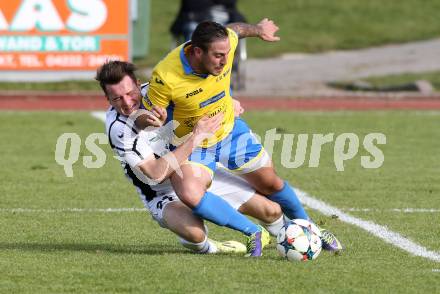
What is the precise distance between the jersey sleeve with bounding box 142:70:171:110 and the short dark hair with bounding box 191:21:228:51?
0.33m

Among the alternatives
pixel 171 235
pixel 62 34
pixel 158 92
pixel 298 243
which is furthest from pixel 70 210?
pixel 62 34

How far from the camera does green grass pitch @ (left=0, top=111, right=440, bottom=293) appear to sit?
257 inches

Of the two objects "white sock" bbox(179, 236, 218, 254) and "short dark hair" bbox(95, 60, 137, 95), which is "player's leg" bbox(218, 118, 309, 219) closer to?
"white sock" bbox(179, 236, 218, 254)

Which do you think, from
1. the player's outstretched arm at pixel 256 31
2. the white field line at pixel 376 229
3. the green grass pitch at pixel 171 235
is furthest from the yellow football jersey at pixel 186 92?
the white field line at pixel 376 229

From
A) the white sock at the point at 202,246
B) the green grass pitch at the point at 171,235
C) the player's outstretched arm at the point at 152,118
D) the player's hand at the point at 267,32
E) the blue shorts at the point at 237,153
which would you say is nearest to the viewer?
the green grass pitch at the point at 171,235

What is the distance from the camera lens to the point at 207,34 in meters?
7.39

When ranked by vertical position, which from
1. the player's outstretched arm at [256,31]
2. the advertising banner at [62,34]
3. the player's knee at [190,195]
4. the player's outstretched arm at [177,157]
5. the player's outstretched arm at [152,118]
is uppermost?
the player's outstretched arm at [256,31]

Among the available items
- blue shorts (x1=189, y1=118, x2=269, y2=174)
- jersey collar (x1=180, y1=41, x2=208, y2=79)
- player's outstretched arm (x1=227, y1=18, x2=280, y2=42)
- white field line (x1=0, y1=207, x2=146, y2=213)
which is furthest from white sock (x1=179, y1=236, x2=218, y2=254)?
white field line (x1=0, y1=207, x2=146, y2=213)

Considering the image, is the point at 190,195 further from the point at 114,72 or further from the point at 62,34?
the point at 62,34

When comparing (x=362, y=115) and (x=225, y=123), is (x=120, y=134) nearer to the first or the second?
(x=225, y=123)

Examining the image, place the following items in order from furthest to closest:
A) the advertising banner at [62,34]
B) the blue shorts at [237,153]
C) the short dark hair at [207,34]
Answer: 1. the advertising banner at [62,34]
2. the blue shorts at [237,153]
3. the short dark hair at [207,34]

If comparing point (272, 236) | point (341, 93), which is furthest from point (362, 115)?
point (272, 236)

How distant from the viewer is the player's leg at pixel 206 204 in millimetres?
7387

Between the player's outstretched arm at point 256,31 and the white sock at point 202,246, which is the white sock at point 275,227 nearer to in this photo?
the white sock at point 202,246
